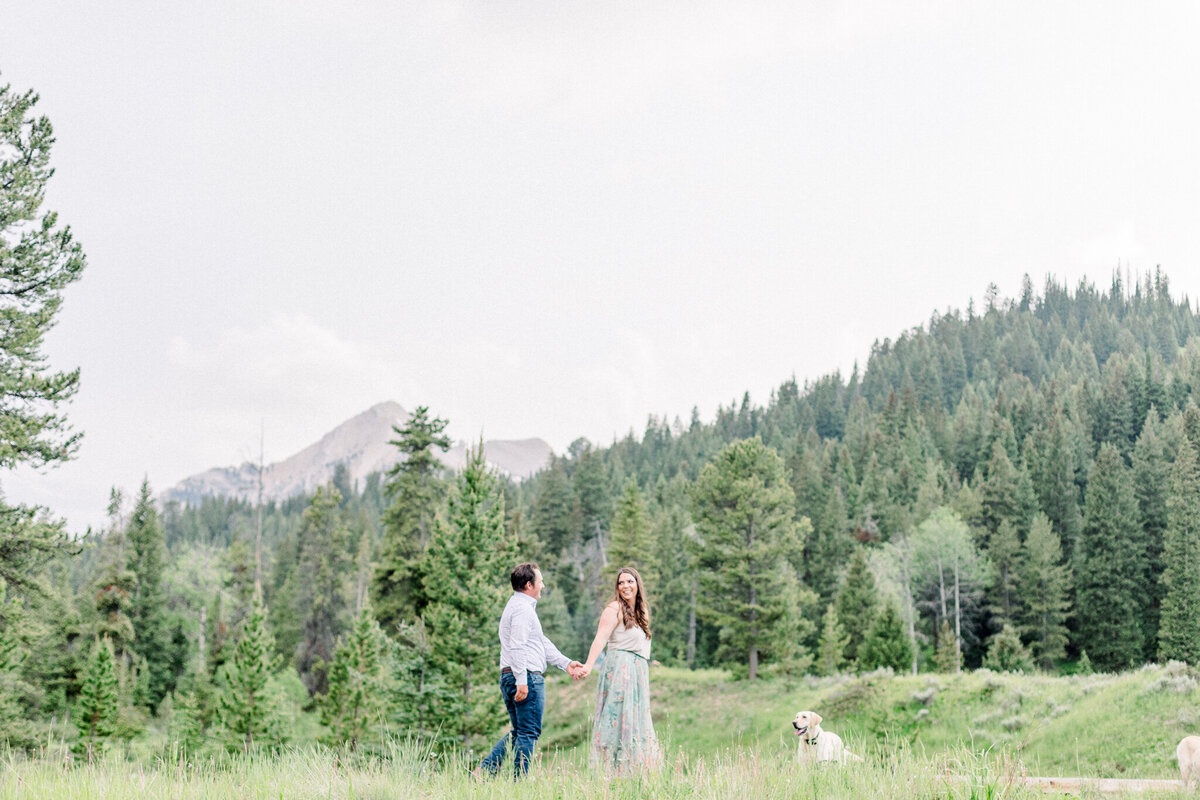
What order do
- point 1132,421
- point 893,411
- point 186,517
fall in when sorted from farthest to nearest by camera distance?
1. point 186,517
2. point 893,411
3. point 1132,421

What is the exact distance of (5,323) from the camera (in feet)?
52.1

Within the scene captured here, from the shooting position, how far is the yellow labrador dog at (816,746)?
5977mm

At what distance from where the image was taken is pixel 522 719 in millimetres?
6848

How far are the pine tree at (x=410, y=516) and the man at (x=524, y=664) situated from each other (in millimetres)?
23975

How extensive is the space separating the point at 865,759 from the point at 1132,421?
299 feet

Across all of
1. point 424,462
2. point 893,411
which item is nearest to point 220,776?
point 424,462

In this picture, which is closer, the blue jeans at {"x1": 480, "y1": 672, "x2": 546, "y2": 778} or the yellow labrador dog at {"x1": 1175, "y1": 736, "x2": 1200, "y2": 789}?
the blue jeans at {"x1": 480, "y1": 672, "x2": 546, "y2": 778}

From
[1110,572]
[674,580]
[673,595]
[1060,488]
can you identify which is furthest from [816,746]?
[1060,488]

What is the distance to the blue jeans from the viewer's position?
6.58 metres

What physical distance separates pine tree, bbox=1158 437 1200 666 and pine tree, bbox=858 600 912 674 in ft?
57.4

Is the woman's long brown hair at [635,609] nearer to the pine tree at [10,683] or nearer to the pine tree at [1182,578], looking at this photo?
the pine tree at [10,683]

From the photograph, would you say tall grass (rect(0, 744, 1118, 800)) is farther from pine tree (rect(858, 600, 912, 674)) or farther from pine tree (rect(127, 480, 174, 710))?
pine tree (rect(127, 480, 174, 710))

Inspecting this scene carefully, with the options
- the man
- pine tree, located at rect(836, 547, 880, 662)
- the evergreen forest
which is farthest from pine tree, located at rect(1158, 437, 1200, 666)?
the man

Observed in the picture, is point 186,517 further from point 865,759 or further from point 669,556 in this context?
point 865,759
